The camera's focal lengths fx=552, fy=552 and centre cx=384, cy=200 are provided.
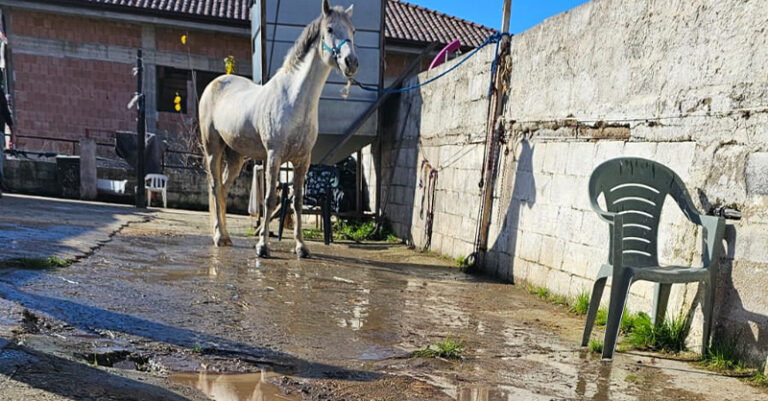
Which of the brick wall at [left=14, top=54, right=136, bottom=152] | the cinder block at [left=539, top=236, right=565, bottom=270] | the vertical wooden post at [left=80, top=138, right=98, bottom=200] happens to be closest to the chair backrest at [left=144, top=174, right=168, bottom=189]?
the vertical wooden post at [left=80, top=138, right=98, bottom=200]

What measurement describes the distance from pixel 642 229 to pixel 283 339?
7.16 ft

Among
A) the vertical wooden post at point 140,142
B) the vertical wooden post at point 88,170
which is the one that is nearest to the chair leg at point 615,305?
the vertical wooden post at point 140,142

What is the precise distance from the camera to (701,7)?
3281 mm

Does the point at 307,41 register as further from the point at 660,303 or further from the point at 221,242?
the point at 660,303

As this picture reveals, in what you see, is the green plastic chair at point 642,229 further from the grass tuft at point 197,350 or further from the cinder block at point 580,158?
the grass tuft at point 197,350

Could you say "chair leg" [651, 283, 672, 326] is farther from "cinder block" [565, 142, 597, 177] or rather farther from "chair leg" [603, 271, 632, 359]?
"cinder block" [565, 142, 597, 177]

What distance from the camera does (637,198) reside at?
329 centimetres

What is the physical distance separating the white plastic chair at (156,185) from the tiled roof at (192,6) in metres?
5.21

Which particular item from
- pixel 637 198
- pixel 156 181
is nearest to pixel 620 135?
pixel 637 198

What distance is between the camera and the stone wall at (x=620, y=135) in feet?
9.52

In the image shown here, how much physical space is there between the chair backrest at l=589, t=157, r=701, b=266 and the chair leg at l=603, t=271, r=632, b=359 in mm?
480

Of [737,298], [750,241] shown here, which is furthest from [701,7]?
[737,298]

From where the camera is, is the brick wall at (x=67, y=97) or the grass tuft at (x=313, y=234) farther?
the brick wall at (x=67, y=97)

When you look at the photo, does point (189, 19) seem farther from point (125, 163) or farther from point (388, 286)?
point (388, 286)
